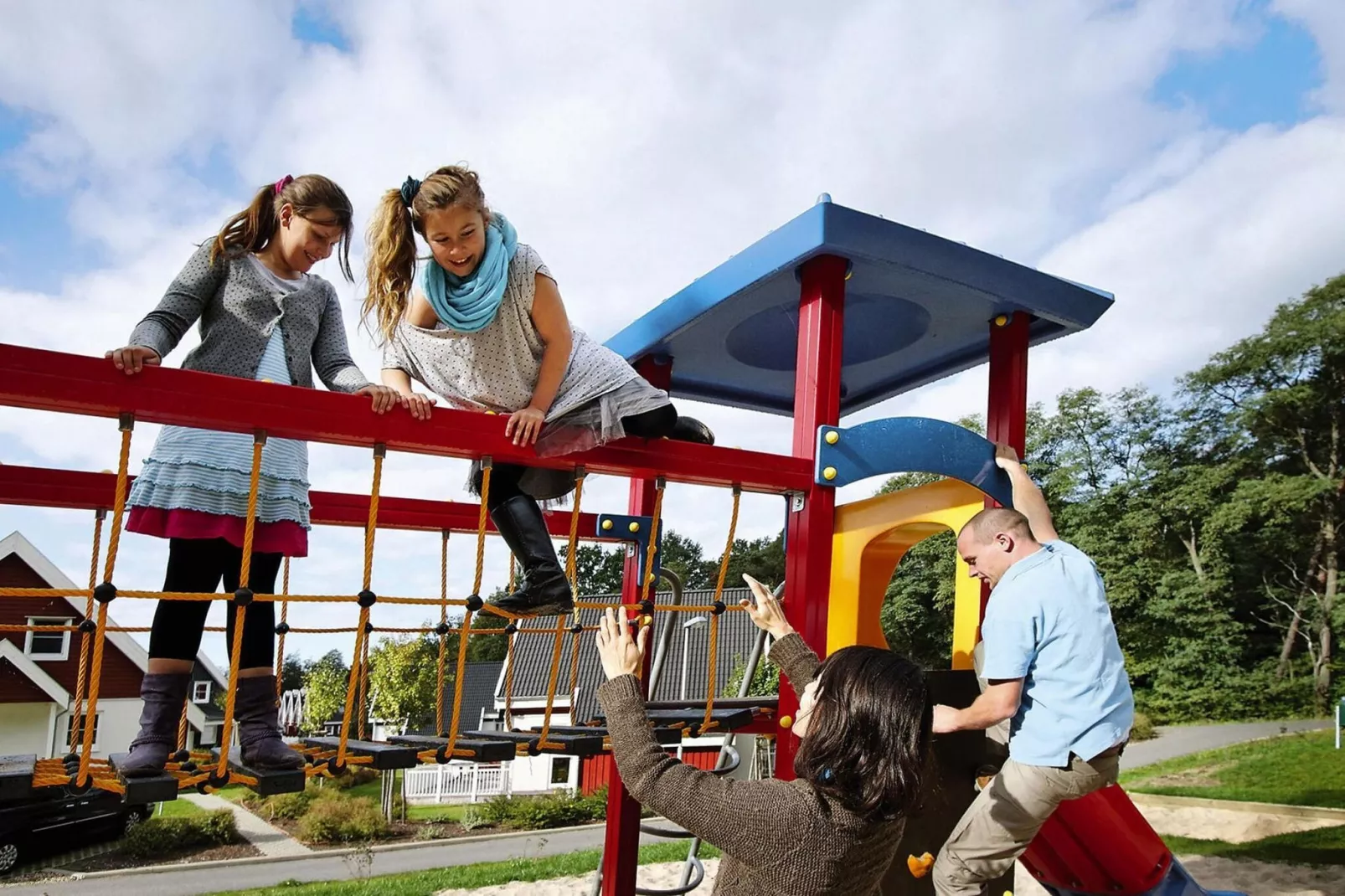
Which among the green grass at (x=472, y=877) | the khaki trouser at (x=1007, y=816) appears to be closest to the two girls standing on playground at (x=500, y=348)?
the khaki trouser at (x=1007, y=816)

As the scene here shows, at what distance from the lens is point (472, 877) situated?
9297 millimetres

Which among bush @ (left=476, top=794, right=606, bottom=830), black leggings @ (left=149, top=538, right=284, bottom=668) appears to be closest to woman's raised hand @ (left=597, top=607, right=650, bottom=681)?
black leggings @ (left=149, top=538, right=284, bottom=668)

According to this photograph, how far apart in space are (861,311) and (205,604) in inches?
135

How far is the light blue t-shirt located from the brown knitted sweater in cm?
117

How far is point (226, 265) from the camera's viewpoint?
2629mm

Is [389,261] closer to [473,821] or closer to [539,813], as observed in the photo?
[539,813]

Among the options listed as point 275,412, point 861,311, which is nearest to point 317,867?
point 861,311

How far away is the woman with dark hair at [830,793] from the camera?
1.70m

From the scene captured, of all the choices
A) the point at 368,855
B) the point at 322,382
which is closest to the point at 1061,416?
the point at 368,855

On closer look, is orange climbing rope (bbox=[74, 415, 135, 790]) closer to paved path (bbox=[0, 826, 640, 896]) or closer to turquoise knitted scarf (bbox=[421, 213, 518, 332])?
turquoise knitted scarf (bbox=[421, 213, 518, 332])

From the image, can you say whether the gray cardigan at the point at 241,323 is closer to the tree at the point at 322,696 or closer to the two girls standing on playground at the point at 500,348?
the two girls standing on playground at the point at 500,348

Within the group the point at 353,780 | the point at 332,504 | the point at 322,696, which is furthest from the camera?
the point at 353,780

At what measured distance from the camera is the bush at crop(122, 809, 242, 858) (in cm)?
1334

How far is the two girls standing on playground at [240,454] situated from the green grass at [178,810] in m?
14.5
